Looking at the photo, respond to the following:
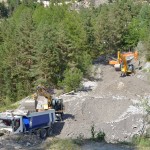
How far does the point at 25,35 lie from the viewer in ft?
123

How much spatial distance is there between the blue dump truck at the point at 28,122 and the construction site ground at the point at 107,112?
0.95 m

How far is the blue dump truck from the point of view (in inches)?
775

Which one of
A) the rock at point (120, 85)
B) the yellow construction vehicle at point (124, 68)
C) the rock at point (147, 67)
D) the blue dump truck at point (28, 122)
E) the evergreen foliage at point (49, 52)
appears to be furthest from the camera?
the rock at point (147, 67)

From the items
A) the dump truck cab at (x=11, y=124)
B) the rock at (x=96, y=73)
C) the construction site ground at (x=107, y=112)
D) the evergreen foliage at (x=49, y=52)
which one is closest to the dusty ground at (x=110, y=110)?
the construction site ground at (x=107, y=112)

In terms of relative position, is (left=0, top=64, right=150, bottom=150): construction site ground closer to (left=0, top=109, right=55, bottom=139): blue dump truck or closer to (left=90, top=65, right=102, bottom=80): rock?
(left=0, top=109, right=55, bottom=139): blue dump truck

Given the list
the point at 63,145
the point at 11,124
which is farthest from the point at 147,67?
the point at 63,145

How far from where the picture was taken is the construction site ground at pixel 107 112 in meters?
21.6

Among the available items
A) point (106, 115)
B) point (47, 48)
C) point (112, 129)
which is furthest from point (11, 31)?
point (112, 129)

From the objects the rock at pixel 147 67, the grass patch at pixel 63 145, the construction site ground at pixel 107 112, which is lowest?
the construction site ground at pixel 107 112

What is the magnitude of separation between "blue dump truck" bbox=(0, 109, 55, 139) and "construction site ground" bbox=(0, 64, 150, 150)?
3.12ft

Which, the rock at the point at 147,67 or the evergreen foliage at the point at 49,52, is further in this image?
the rock at the point at 147,67

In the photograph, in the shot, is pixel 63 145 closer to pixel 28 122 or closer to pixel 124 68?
pixel 28 122

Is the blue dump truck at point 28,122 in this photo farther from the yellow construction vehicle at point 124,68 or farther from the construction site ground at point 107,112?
the yellow construction vehicle at point 124,68

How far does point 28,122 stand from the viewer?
2036 centimetres
